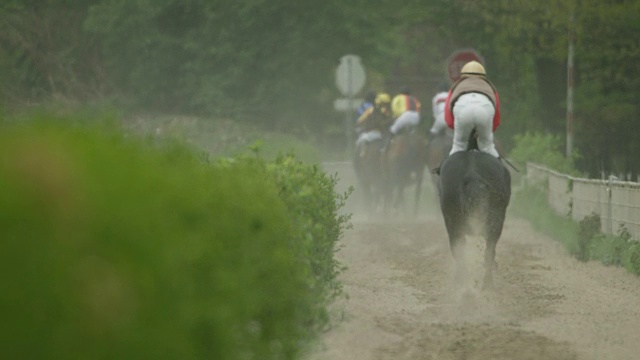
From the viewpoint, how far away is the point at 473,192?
13.5 metres

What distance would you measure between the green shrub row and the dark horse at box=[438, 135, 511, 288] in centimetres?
296

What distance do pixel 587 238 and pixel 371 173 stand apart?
9581 mm

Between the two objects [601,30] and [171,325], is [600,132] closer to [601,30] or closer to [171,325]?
[601,30]

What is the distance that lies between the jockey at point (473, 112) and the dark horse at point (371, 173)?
1399 centimetres

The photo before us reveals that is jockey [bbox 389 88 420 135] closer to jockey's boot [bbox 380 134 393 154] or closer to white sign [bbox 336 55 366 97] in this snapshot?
jockey's boot [bbox 380 134 393 154]

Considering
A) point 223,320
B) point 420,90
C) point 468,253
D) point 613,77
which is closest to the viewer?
point 223,320

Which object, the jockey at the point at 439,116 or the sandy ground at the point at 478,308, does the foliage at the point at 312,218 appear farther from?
the jockey at the point at 439,116

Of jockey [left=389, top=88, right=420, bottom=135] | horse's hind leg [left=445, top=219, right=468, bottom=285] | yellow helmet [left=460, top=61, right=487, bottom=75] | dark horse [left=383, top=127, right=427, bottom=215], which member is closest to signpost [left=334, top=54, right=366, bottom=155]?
dark horse [left=383, top=127, right=427, bottom=215]

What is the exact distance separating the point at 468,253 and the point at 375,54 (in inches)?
1488

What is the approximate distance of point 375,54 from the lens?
5122 centimetres

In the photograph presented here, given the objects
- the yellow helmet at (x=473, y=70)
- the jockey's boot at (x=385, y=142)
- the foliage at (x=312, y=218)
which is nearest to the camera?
the foliage at (x=312, y=218)

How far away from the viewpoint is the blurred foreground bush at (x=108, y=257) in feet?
13.6

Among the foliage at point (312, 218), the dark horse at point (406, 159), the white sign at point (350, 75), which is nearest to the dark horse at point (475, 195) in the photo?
the foliage at point (312, 218)

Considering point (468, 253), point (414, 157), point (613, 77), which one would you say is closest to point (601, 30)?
point (613, 77)
